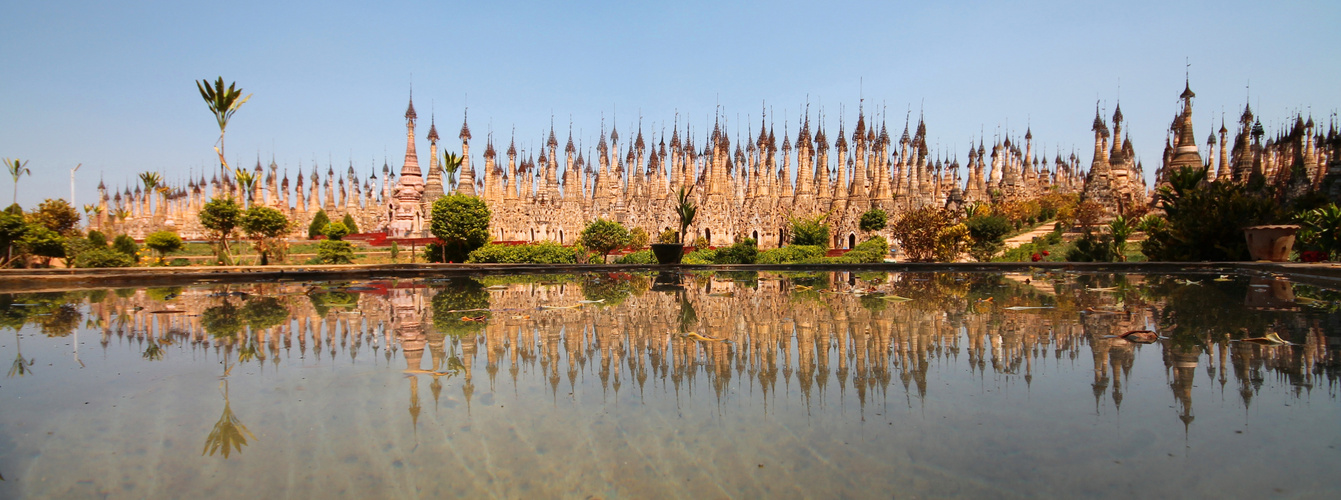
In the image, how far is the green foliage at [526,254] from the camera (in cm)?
2302

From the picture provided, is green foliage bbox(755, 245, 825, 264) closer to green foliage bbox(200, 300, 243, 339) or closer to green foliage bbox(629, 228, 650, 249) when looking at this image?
green foliage bbox(629, 228, 650, 249)

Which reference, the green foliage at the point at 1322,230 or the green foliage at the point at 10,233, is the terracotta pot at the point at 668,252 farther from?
the green foliage at the point at 10,233

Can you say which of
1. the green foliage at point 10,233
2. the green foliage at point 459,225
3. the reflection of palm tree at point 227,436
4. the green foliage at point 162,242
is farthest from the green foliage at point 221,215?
the reflection of palm tree at point 227,436

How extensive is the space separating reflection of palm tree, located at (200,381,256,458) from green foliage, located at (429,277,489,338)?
2.56 m

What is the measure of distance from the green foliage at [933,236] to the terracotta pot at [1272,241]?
7.04 m

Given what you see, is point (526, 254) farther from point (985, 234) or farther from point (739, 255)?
point (985, 234)

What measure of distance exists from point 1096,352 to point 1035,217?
4123 centimetres

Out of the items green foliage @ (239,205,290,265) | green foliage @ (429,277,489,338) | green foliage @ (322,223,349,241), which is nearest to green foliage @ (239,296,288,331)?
green foliage @ (429,277,489,338)

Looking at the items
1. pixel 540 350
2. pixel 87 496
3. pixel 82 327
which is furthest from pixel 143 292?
pixel 87 496

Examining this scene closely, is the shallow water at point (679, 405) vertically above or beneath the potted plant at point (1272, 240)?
beneath

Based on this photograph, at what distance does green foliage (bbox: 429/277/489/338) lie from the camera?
6.57 m

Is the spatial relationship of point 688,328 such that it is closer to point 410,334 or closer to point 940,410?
point 410,334

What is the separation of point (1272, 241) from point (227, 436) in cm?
1885

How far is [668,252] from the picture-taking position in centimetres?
1931
